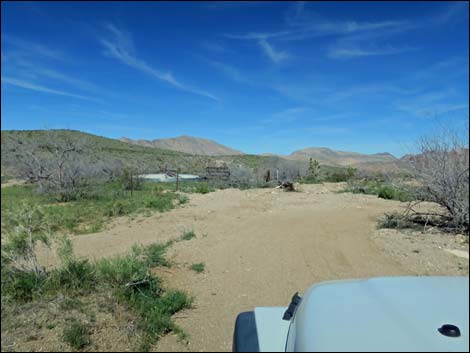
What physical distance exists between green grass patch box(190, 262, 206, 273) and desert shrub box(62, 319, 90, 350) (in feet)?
4.93

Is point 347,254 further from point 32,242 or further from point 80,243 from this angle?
point 80,243

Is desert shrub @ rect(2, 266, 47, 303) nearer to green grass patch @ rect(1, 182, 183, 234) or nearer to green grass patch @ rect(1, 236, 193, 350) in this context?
green grass patch @ rect(1, 236, 193, 350)

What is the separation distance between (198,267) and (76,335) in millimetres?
1685

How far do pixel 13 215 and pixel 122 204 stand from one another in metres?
5.81

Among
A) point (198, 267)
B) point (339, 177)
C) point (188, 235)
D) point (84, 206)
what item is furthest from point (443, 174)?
point (339, 177)

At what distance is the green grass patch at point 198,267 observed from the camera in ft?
11.6

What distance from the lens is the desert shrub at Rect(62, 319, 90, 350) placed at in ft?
6.36

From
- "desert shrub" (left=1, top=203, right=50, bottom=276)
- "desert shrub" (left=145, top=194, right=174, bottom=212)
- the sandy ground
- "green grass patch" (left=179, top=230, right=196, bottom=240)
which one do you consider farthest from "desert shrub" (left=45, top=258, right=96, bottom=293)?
"desert shrub" (left=145, top=194, right=174, bottom=212)

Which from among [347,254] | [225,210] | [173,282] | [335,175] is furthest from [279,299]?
[335,175]

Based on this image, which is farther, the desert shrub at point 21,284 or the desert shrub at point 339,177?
Answer: the desert shrub at point 339,177

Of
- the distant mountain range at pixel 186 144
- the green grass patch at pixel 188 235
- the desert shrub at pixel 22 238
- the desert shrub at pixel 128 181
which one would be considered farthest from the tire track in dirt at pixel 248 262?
the distant mountain range at pixel 186 144

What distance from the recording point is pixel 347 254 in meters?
2.56

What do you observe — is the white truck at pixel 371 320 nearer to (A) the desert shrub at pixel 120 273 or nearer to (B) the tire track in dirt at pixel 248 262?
(B) the tire track in dirt at pixel 248 262

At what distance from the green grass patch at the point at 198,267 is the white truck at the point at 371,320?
2140 millimetres
